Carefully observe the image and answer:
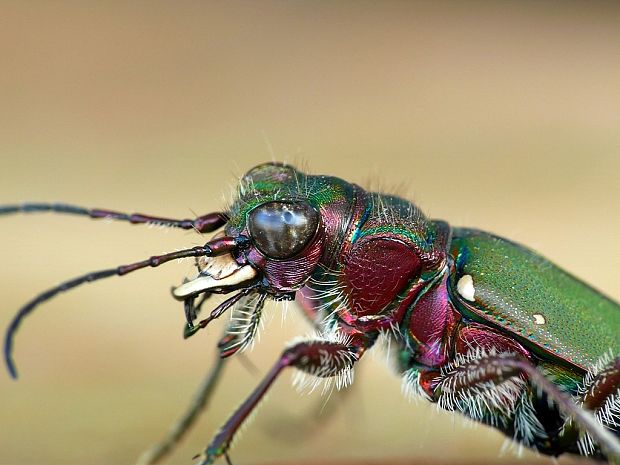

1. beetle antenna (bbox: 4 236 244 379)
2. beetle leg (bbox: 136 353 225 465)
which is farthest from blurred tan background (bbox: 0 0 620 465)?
beetle antenna (bbox: 4 236 244 379)

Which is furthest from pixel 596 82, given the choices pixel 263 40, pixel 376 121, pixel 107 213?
pixel 107 213

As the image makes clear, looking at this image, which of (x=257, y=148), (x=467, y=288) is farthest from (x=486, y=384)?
(x=257, y=148)

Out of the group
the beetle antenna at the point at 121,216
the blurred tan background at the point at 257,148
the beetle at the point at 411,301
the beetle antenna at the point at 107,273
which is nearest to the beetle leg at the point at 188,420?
the blurred tan background at the point at 257,148

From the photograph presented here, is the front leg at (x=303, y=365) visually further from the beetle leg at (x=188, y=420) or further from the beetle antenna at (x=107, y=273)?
the beetle leg at (x=188, y=420)

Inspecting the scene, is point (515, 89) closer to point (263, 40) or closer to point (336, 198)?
point (263, 40)

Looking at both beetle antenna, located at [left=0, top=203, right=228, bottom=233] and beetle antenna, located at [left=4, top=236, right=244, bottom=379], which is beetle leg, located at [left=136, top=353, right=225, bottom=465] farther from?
beetle antenna, located at [left=4, top=236, right=244, bottom=379]
